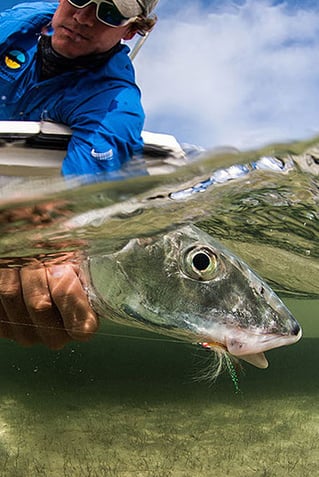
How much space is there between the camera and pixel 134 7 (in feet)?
14.0

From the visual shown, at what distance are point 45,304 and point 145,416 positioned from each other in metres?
4.79

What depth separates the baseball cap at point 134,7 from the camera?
4145 mm

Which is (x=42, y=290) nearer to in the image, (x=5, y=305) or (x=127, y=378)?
(x=5, y=305)

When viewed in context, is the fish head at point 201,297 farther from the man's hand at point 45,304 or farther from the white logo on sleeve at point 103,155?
the white logo on sleeve at point 103,155

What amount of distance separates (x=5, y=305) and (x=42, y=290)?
0.34m

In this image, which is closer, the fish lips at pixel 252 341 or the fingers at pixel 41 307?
the fish lips at pixel 252 341

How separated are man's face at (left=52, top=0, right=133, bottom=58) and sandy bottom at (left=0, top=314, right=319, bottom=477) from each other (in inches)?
137

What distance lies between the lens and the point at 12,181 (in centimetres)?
382

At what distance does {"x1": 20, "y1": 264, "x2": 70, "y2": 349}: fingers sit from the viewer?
4242 millimetres

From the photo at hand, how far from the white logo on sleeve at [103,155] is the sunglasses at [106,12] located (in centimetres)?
116

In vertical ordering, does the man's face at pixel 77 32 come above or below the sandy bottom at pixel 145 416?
above

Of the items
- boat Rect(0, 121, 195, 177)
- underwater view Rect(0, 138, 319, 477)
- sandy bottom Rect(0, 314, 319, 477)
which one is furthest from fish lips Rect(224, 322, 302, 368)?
sandy bottom Rect(0, 314, 319, 477)

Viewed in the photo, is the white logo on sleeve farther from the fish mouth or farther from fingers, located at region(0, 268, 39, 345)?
the fish mouth

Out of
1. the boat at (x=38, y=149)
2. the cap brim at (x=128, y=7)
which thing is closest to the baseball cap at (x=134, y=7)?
the cap brim at (x=128, y=7)
